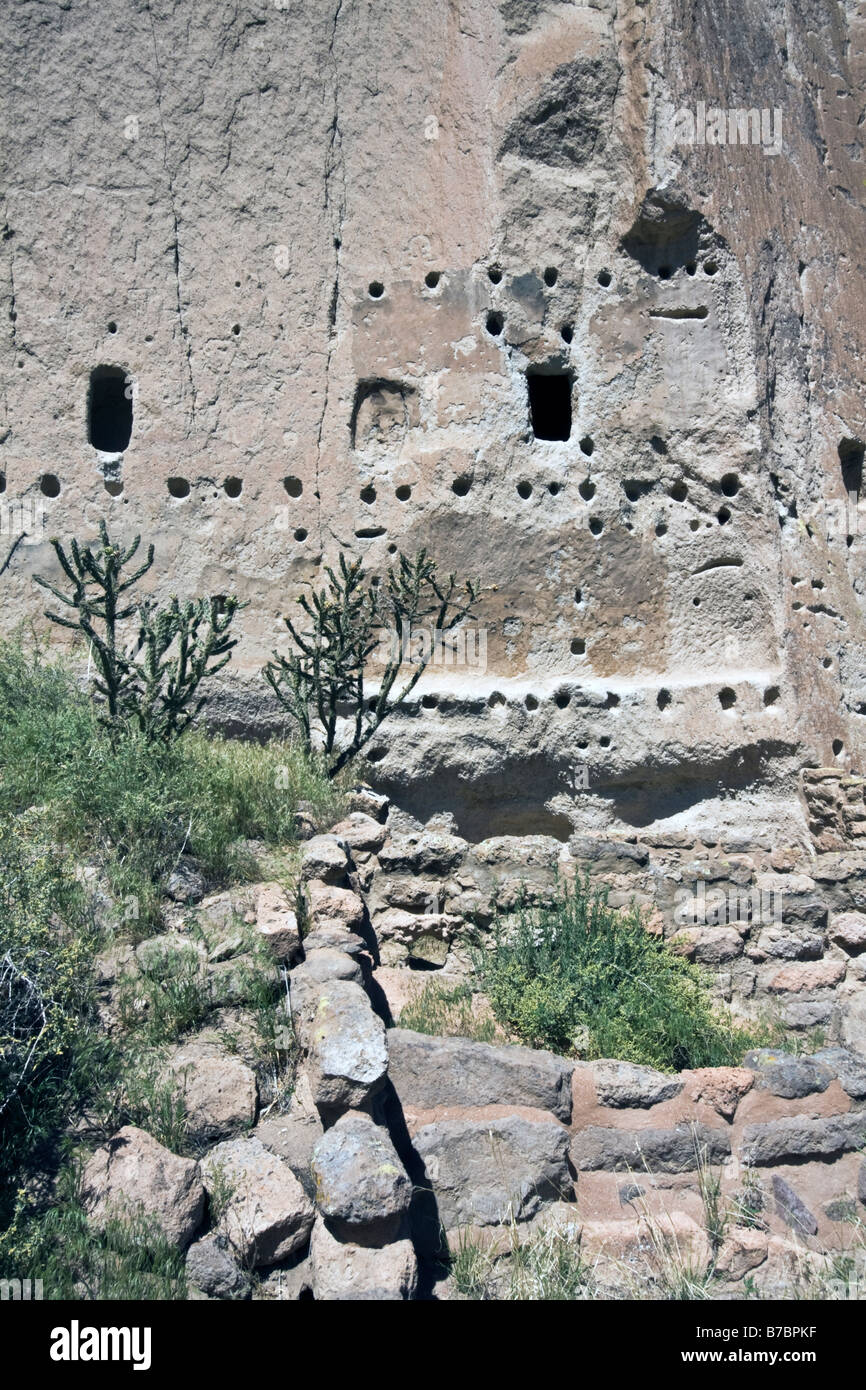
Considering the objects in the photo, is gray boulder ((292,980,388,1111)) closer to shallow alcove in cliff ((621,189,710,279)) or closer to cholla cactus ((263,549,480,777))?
cholla cactus ((263,549,480,777))

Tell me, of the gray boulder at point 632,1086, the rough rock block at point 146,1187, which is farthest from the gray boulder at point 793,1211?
the rough rock block at point 146,1187

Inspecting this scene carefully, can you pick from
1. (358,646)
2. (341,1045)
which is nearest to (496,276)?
(358,646)

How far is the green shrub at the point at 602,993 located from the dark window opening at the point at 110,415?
18.0 ft

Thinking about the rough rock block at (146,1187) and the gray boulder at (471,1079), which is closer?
the rough rock block at (146,1187)

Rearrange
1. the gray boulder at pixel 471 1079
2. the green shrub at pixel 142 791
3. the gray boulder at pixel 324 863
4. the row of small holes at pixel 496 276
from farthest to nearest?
the row of small holes at pixel 496 276
the gray boulder at pixel 324 863
the green shrub at pixel 142 791
the gray boulder at pixel 471 1079

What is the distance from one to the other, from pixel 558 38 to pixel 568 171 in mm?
979

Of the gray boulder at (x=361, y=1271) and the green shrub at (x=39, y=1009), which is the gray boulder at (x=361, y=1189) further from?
the green shrub at (x=39, y=1009)

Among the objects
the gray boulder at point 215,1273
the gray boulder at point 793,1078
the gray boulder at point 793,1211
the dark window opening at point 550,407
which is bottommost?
the gray boulder at point 793,1211

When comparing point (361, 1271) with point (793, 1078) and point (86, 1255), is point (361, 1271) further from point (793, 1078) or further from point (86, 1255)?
point (793, 1078)

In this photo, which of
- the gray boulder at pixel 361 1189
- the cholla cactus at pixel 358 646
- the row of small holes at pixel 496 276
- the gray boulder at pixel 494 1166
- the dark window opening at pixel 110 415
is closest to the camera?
the gray boulder at pixel 361 1189

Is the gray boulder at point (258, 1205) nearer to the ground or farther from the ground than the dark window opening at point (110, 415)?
nearer to the ground

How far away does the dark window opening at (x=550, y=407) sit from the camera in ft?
31.1

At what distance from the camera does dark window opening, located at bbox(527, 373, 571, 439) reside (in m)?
9.48

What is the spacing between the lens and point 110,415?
32.0 feet
